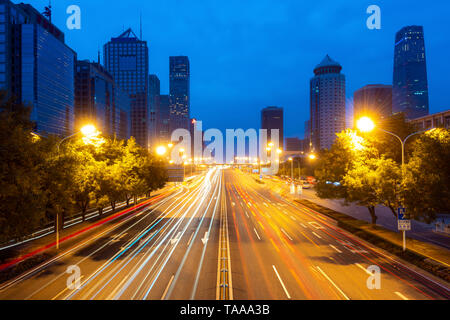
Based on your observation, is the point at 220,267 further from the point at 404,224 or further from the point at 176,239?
the point at 404,224

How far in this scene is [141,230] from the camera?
27.9 metres

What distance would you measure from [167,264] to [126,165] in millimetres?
19174

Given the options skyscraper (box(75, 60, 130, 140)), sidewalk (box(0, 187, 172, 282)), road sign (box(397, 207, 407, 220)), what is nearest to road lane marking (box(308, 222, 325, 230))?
road sign (box(397, 207, 407, 220))

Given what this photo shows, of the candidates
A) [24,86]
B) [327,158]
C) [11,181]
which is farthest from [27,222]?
[24,86]

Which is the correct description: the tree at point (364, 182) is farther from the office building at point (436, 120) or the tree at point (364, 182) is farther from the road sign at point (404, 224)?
the office building at point (436, 120)

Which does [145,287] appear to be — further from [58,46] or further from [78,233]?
[58,46]

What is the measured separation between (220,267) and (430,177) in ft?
45.7

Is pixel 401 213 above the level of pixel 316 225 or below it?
above

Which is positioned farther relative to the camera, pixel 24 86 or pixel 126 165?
pixel 24 86

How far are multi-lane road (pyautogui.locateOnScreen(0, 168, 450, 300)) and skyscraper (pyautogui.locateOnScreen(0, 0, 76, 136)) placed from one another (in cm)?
9556

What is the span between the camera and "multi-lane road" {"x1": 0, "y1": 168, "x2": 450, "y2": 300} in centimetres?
1339

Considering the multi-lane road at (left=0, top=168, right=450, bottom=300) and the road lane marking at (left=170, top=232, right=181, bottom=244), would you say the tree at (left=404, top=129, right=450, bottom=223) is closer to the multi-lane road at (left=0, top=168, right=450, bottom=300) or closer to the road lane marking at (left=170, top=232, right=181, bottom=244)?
the multi-lane road at (left=0, top=168, right=450, bottom=300)

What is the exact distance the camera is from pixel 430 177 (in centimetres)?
1523

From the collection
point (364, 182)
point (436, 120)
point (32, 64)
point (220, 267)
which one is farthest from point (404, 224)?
point (32, 64)
